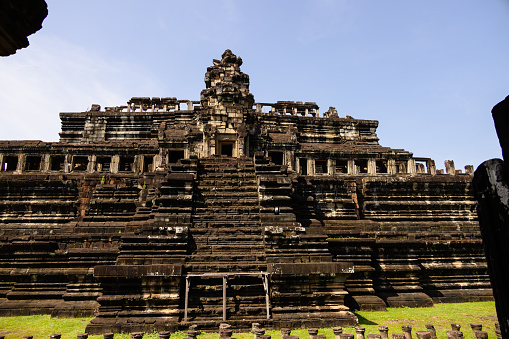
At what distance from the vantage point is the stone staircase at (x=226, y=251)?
862 centimetres

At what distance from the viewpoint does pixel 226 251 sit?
9883mm

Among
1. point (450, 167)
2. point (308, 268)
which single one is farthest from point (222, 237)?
point (450, 167)

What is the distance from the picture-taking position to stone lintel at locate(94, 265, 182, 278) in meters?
8.58

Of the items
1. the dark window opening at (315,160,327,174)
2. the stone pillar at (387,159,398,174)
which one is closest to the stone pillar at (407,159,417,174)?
the stone pillar at (387,159,398,174)

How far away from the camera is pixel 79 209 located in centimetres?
1487

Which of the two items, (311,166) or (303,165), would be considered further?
(303,165)

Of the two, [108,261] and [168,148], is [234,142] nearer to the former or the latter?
[168,148]

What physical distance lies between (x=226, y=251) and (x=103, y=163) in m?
17.7

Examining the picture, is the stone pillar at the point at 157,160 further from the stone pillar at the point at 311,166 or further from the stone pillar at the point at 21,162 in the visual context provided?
the stone pillar at the point at 311,166

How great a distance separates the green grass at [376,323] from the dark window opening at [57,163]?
13899 millimetres

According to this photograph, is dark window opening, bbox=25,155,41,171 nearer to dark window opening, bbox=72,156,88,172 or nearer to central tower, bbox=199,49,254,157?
dark window opening, bbox=72,156,88,172

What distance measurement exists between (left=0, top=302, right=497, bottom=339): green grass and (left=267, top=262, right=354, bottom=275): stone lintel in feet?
4.34

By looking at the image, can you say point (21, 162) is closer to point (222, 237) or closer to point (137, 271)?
point (137, 271)

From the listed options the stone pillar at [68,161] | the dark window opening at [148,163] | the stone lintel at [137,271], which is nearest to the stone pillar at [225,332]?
the stone lintel at [137,271]
